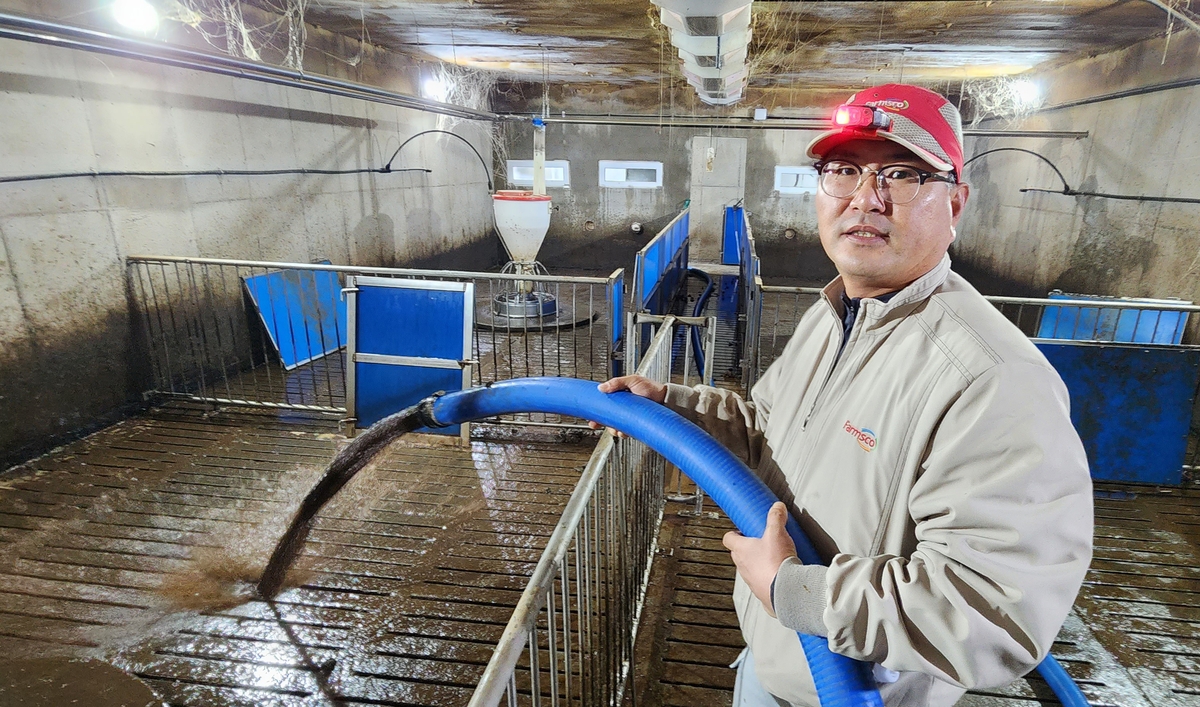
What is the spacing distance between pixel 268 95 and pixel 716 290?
8.75m

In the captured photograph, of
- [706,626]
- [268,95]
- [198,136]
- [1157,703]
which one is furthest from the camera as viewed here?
[268,95]

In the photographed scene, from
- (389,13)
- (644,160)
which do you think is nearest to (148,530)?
(389,13)

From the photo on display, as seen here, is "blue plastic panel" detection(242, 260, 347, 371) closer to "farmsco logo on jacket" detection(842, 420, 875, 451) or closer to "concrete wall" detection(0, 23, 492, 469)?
"concrete wall" detection(0, 23, 492, 469)

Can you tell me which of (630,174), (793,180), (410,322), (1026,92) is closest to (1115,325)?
(410,322)

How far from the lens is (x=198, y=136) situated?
21.0 ft

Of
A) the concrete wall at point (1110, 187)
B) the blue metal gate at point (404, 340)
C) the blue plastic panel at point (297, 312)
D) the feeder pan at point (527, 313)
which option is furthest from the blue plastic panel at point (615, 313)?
the concrete wall at point (1110, 187)

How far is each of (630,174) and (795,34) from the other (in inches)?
299

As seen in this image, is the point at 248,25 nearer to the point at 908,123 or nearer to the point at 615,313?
the point at 615,313

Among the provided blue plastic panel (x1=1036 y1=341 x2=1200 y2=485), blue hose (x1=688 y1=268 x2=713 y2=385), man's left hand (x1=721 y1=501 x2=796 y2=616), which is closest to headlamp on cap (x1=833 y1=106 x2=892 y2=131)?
man's left hand (x1=721 y1=501 x2=796 y2=616)

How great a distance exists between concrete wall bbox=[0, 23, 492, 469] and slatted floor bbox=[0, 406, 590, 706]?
598 mm

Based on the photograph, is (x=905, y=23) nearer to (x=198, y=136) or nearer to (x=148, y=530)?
(x=198, y=136)

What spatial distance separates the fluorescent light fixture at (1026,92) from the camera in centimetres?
1109

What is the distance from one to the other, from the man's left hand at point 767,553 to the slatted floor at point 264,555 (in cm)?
219

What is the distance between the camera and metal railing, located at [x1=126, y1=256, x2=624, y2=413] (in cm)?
581
